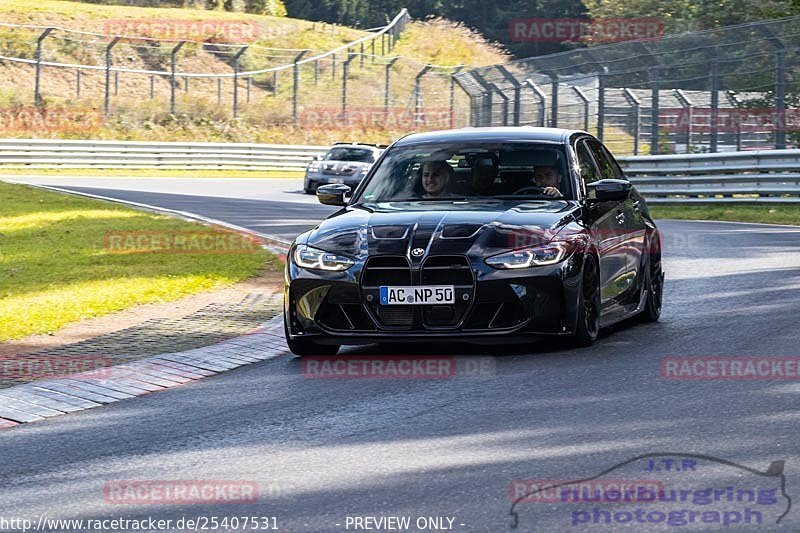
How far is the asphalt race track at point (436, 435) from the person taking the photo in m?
5.74

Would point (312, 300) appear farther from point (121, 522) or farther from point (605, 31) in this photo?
point (605, 31)

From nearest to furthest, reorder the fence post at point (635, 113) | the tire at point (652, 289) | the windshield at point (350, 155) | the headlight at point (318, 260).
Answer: the headlight at point (318, 260) → the tire at point (652, 289) → the fence post at point (635, 113) → the windshield at point (350, 155)

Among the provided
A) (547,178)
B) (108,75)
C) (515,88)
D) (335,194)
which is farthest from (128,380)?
(108,75)

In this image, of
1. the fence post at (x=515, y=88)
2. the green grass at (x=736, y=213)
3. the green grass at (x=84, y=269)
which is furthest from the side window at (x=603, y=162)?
the fence post at (x=515, y=88)

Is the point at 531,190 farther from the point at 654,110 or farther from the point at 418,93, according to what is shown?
the point at 418,93

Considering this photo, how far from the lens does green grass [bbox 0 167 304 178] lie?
41656mm

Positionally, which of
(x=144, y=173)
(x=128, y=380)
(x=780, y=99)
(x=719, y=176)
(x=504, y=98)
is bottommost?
(x=144, y=173)

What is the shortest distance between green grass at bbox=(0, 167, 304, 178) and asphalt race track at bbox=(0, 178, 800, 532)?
33066 millimetres

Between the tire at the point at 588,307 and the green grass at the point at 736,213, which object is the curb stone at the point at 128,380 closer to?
the tire at the point at 588,307

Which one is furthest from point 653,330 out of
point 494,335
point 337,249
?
point 337,249

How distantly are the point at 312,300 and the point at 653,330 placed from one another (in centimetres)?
275

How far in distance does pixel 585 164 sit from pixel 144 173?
34.3 meters

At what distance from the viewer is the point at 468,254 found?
29.9ft

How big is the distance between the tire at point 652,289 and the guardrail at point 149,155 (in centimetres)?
3348
